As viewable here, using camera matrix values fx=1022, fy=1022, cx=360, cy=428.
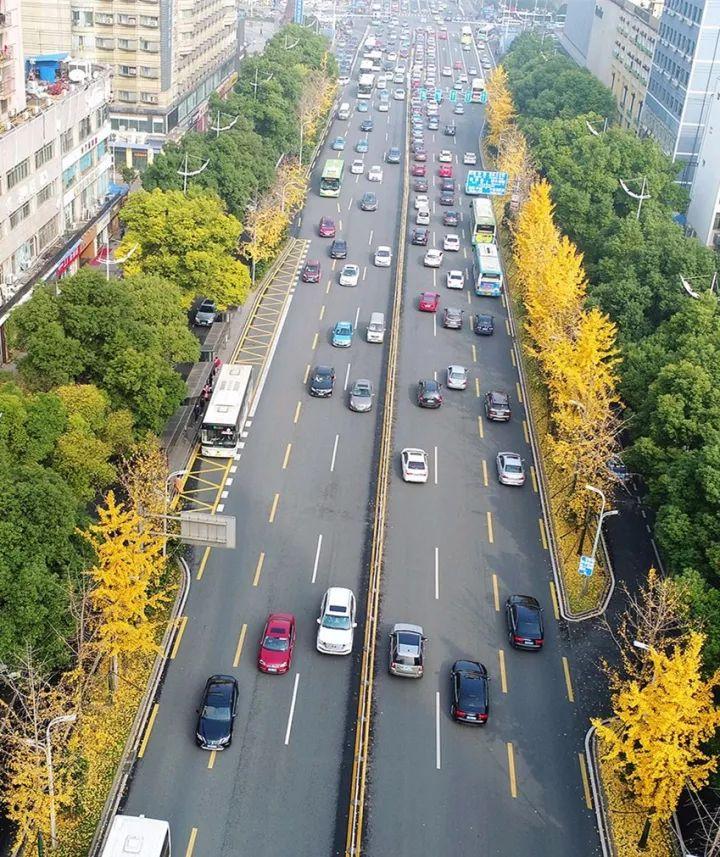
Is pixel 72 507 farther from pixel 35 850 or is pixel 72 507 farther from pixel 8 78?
pixel 8 78

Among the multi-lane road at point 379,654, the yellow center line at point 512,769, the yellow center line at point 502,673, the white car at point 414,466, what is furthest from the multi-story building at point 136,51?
the yellow center line at point 512,769

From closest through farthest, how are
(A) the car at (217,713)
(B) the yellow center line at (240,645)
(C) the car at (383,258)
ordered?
(A) the car at (217,713)
(B) the yellow center line at (240,645)
(C) the car at (383,258)

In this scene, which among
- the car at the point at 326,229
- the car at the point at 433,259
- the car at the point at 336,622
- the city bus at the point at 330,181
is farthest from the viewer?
the city bus at the point at 330,181

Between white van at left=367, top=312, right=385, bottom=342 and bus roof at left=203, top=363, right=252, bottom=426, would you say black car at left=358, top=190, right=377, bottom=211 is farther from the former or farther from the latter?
bus roof at left=203, top=363, right=252, bottom=426

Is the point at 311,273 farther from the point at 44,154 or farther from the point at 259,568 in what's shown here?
the point at 259,568

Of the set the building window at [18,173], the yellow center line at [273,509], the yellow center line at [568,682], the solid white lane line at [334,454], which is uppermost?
the building window at [18,173]

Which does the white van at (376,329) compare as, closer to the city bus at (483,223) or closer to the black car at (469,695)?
the city bus at (483,223)

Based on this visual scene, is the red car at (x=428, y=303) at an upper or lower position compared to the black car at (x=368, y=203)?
lower

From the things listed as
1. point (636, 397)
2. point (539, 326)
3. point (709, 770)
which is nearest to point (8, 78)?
point (539, 326)
